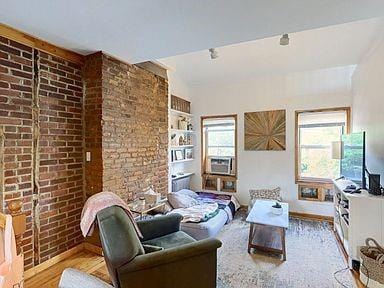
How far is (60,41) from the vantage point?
→ 8.37ft

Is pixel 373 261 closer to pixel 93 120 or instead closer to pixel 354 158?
pixel 354 158

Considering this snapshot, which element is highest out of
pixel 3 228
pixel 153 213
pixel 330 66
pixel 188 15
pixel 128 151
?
pixel 330 66

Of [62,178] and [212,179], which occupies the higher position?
[62,178]

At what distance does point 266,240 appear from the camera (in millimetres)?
3312

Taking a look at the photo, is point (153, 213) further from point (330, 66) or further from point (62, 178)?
point (330, 66)

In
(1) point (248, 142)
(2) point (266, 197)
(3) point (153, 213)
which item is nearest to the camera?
(3) point (153, 213)

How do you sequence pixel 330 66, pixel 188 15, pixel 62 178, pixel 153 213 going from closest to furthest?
pixel 188 15 < pixel 62 178 < pixel 153 213 < pixel 330 66

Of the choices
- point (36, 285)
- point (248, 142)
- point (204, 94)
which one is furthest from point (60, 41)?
point (248, 142)

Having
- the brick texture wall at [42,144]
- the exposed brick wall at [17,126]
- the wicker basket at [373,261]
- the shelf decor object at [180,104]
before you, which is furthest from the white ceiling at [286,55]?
the wicker basket at [373,261]

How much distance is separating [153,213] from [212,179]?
2213 millimetres

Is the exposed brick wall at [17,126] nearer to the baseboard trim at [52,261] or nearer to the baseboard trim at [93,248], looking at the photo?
the baseboard trim at [52,261]

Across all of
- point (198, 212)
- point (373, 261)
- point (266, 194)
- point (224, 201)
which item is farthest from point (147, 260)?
point (266, 194)

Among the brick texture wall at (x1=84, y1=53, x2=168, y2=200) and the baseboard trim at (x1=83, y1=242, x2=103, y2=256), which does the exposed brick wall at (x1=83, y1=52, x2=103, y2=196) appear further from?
the baseboard trim at (x1=83, y1=242, x2=103, y2=256)

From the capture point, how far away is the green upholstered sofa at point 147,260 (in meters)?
1.67
